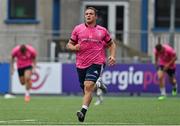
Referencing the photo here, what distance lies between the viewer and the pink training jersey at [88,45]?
52.3ft

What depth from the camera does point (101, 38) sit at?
16.1 metres

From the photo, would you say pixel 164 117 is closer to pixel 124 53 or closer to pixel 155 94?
pixel 155 94

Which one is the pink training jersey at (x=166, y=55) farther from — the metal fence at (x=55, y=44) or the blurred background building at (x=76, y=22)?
the blurred background building at (x=76, y=22)

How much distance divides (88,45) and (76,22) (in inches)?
774

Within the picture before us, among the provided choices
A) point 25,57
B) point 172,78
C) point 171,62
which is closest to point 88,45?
point 25,57

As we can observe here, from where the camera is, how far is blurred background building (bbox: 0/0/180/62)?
104 feet

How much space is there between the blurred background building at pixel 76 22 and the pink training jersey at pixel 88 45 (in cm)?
1508

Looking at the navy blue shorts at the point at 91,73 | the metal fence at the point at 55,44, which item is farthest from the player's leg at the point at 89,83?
the metal fence at the point at 55,44

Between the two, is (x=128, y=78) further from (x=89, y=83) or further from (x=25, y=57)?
(x=89, y=83)

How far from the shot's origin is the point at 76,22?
117 feet

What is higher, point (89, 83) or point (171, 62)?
point (89, 83)

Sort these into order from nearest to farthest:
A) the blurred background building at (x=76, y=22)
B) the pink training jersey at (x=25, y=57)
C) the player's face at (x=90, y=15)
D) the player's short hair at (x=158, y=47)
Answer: the player's face at (x=90, y=15) < the pink training jersey at (x=25, y=57) < the player's short hair at (x=158, y=47) < the blurred background building at (x=76, y=22)

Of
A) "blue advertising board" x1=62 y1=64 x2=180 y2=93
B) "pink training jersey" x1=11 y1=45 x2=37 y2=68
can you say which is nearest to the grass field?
"pink training jersey" x1=11 y1=45 x2=37 y2=68

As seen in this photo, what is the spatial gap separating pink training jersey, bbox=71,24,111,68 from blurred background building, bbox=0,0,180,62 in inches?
594
